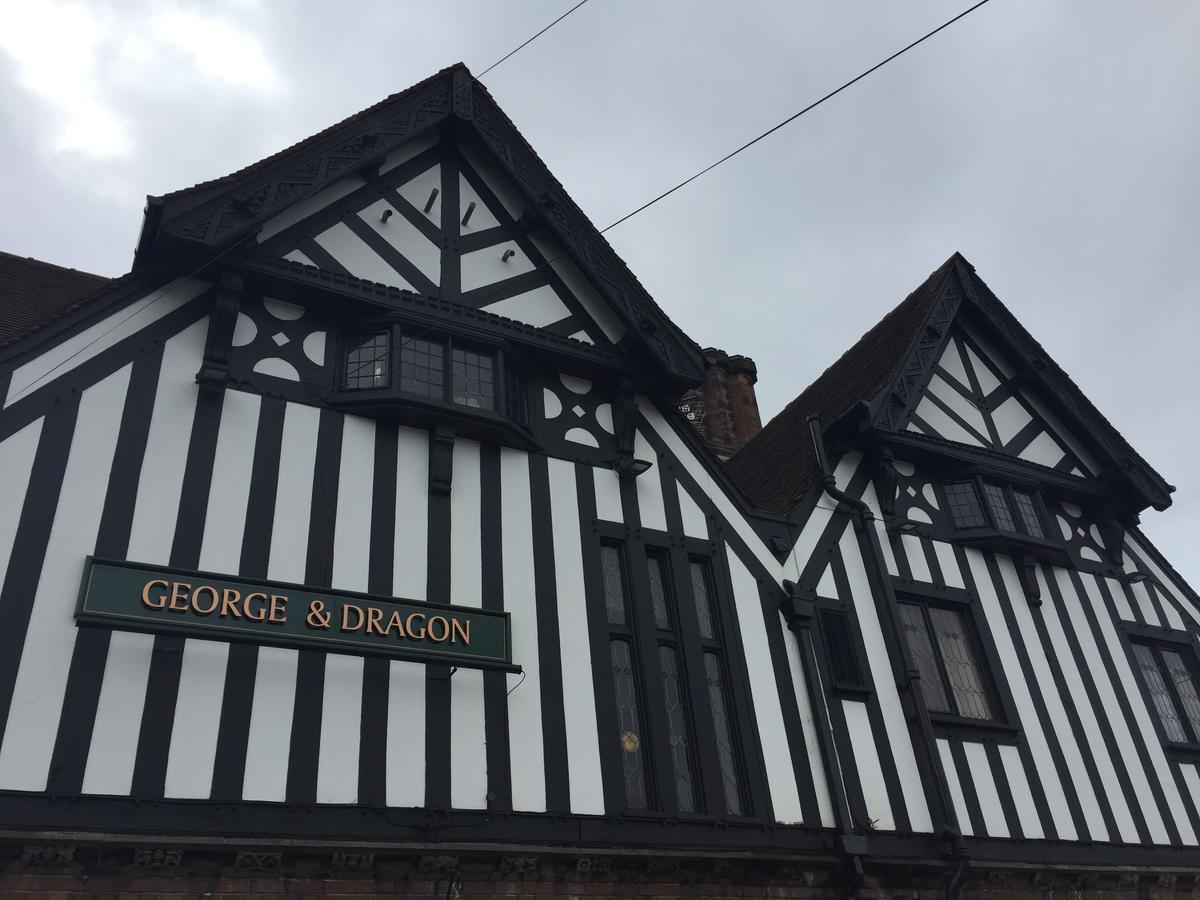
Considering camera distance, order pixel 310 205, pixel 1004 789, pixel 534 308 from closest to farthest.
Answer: pixel 310 205
pixel 1004 789
pixel 534 308

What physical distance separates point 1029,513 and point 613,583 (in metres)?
7.18

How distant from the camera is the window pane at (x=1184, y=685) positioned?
44.1 feet

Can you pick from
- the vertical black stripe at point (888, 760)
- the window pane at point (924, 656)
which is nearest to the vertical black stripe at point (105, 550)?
the vertical black stripe at point (888, 760)

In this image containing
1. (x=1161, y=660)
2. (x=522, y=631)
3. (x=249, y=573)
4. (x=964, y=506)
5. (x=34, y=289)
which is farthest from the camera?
(x=1161, y=660)

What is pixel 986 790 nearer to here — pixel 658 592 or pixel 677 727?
pixel 677 727

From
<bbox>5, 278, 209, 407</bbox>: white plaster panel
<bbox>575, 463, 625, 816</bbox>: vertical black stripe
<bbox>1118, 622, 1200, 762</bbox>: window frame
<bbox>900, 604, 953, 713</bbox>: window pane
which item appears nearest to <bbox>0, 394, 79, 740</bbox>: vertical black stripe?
<bbox>5, 278, 209, 407</bbox>: white plaster panel

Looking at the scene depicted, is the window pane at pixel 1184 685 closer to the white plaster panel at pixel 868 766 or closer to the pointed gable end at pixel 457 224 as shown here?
the white plaster panel at pixel 868 766

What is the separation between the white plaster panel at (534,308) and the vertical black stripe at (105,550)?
3.77 metres

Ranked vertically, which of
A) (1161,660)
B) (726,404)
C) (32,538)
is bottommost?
(32,538)

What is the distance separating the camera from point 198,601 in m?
7.70

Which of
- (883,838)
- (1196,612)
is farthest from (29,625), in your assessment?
(1196,612)

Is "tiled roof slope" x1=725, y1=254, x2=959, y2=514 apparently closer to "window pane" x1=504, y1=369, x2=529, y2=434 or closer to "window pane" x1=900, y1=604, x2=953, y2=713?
"window pane" x1=900, y1=604, x2=953, y2=713

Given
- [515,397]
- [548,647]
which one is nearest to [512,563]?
[548,647]

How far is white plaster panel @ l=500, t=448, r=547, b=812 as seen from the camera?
8.41 meters
